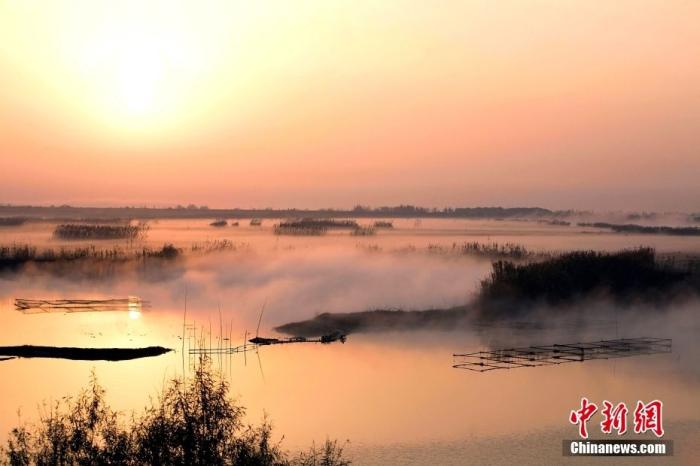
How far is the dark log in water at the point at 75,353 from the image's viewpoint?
31.4m

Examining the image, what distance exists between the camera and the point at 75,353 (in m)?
31.5

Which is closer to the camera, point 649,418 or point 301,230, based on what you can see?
point 649,418

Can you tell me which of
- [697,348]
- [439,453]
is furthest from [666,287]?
[439,453]

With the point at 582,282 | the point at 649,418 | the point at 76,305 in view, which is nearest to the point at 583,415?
the point at 649,418

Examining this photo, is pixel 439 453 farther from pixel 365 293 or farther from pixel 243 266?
pixel 243 266

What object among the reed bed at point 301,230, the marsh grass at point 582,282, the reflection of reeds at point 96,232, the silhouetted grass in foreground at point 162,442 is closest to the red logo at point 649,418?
the silhouetted grass in foreground at point 162,442

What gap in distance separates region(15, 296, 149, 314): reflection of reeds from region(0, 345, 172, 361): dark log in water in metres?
12.9

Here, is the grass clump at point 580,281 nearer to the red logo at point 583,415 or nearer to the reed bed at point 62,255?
the red logo at point 583,415

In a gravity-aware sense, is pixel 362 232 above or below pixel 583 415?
above

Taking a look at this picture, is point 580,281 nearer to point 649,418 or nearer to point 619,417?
point 619,417

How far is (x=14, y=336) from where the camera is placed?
119 ft

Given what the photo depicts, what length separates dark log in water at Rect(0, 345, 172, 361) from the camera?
31.4 metres

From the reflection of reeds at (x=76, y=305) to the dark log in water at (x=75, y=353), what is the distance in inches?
509

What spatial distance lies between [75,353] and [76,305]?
50.9ft
